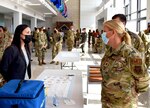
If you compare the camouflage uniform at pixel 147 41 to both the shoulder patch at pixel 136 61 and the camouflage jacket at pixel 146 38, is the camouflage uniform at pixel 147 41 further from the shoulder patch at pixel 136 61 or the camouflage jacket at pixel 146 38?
the shoulder patch at pixel 136 61

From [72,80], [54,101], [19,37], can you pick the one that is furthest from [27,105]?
[72,80]

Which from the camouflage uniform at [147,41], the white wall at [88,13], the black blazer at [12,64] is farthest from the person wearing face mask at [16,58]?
the white wall at [88,13]

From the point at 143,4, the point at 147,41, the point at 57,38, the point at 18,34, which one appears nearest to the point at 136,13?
the point at 143,4

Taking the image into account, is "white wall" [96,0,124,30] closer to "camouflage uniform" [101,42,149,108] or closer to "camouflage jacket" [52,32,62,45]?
"camouflage jacket" [52,32,62,45]

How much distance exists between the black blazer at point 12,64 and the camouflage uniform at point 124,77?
118cm

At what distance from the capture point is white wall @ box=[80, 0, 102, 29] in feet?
101

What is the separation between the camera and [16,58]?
3.17 meters

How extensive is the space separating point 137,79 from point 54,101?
32.7 inches

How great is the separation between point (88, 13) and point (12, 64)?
28372 millimetres

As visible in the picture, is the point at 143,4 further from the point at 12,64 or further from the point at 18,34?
the point at 12,64

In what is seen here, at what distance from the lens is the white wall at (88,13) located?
3075 cm

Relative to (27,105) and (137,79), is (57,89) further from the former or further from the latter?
(27,105)

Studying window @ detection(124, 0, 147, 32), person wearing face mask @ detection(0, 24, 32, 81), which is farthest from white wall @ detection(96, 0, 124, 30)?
person wearing face mask @ detection(0, 24, 32, 81)

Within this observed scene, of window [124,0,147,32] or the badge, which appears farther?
window [124,0,147,32]
